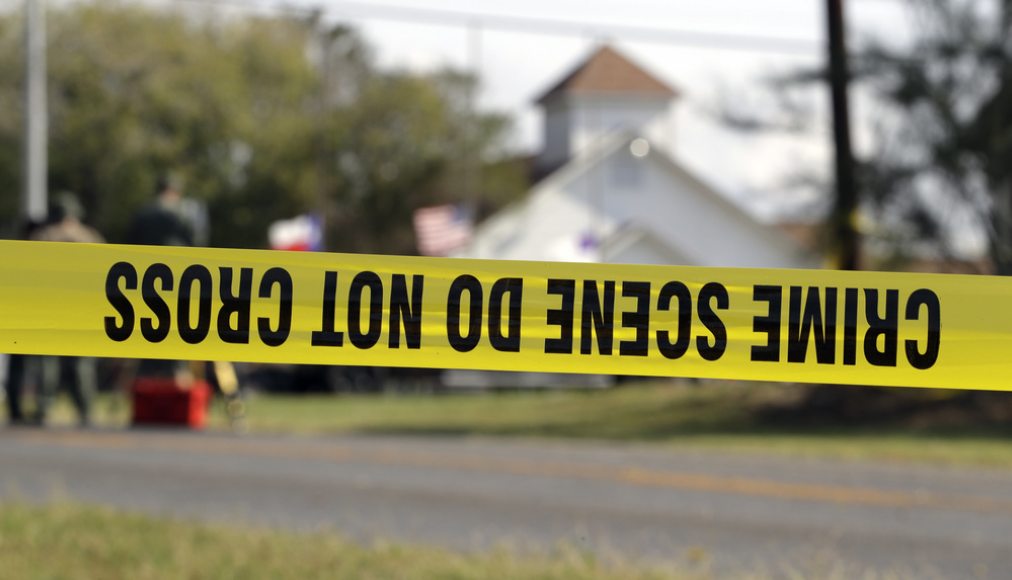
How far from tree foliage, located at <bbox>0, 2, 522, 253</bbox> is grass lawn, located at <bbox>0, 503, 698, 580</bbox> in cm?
3982

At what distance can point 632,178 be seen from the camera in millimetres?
46125

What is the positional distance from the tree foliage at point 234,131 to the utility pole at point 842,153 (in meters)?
25.7

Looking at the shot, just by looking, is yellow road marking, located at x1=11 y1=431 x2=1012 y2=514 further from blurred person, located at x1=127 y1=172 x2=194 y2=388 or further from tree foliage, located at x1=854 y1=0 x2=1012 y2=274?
tree foliage, located at x1=854 y1=0 x2=1012 y2=274

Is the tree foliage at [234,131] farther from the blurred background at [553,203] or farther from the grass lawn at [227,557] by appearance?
the grass lawn at [227,557]

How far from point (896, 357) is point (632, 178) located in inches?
1648

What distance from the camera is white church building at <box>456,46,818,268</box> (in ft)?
143

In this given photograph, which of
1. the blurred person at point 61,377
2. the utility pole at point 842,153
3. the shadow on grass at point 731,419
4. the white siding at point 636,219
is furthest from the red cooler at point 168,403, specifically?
the white siding at point 636,219

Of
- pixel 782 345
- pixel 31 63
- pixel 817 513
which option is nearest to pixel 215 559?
pixel 782 345

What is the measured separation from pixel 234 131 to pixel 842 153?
31.1m

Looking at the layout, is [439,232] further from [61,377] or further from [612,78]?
[612,78]

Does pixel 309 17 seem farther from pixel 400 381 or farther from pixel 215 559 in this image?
pixel 215 559

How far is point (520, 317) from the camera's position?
4.54 meters

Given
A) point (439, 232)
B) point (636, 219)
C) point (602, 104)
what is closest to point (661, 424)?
point (439, 232)

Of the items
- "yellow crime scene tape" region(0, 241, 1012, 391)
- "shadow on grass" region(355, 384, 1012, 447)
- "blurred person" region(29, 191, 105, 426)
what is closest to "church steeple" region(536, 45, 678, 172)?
"shadow on grass" region(355, 384, 1012, 447)
